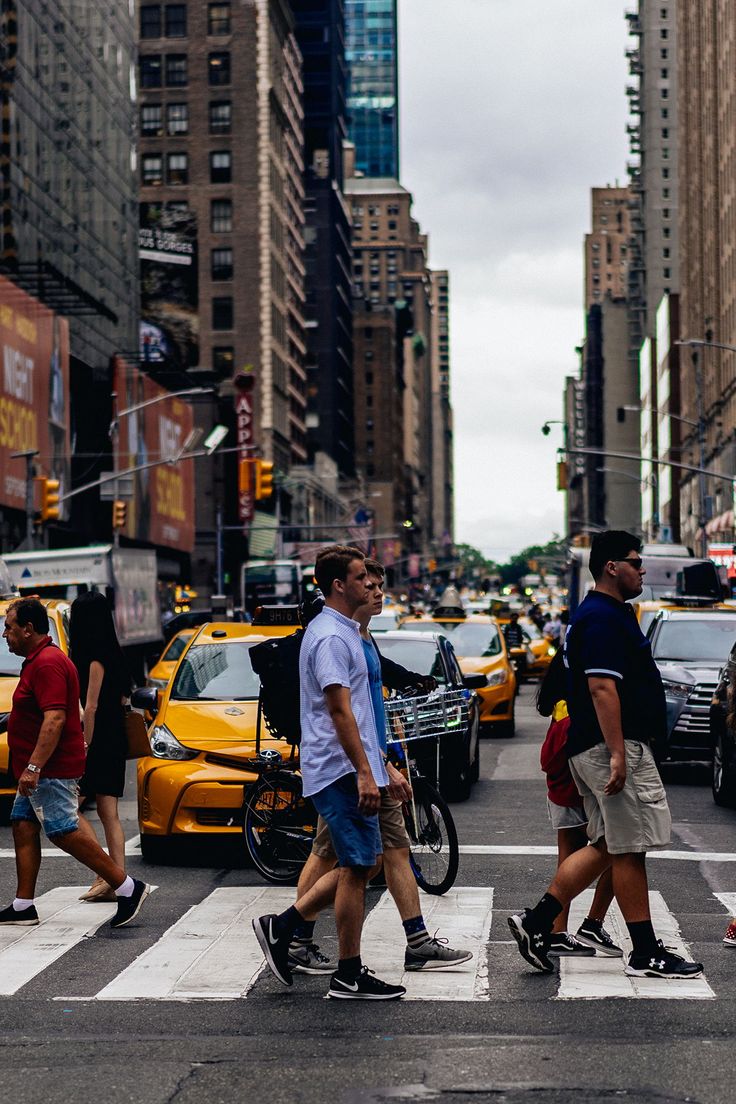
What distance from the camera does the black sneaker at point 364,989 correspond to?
24.1 feet

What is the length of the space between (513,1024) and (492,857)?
16.9 ft

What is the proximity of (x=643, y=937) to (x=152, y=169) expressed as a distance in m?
108

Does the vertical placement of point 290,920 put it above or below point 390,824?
below

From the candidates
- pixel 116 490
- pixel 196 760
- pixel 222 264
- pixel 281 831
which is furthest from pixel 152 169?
pixel 281 831

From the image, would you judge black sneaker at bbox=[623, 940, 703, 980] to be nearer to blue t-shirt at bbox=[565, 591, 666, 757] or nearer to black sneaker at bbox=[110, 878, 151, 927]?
blue t-shirt at bbox=[565, 591, 666, 757]

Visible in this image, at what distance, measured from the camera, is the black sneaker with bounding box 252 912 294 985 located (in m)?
7.48

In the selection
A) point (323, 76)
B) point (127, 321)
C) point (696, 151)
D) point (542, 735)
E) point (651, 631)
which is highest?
point (323, 76)

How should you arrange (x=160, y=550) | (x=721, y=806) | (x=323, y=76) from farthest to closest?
1. (x=323, y=76)
2. (x=160, y=550)
3. (x=721, y=806)

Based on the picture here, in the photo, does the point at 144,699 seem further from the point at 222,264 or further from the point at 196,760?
the point at 222,264

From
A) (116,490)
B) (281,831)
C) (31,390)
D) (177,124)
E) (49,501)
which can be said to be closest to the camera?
(281,831)

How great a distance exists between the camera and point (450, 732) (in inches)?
562

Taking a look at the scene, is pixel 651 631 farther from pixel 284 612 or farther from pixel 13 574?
pixel 13 574

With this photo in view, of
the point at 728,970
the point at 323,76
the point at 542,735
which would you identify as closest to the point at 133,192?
the point at 542,735

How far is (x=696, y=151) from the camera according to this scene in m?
107
